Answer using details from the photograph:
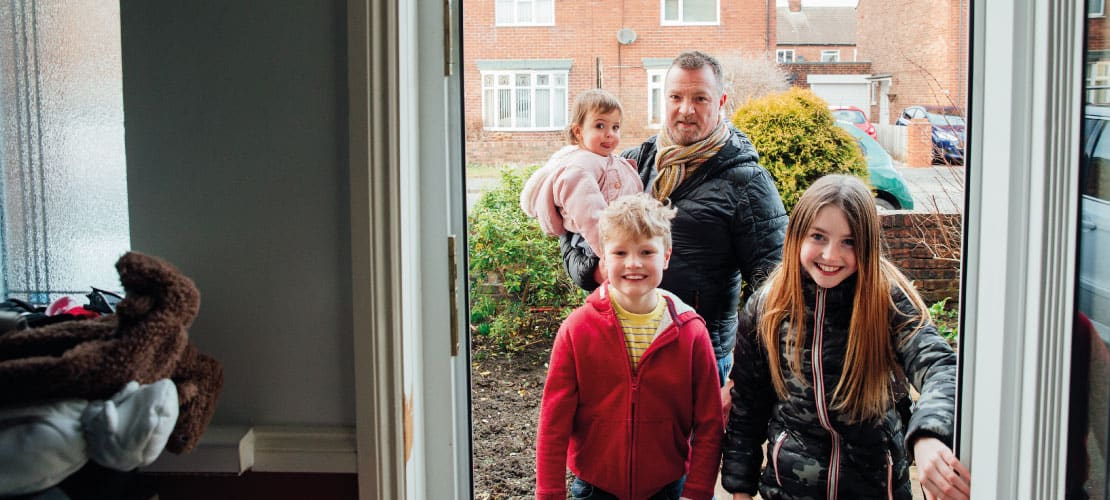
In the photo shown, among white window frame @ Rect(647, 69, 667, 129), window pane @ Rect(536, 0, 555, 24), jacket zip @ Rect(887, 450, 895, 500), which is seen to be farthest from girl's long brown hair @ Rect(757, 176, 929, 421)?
window pane @ Rect(536, 0, 555, 24)

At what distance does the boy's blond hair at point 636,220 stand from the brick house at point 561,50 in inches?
34.8

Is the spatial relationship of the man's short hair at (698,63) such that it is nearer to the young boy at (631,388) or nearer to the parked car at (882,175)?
the young boy at (631,388)

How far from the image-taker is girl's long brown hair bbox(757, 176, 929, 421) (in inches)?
64.8

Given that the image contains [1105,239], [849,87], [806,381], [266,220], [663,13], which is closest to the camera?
[1105,239]

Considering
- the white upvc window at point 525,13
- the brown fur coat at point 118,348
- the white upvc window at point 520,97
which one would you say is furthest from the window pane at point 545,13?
the brown fur coat at point 118,348

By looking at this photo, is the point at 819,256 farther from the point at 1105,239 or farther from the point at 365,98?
the point at 365,98

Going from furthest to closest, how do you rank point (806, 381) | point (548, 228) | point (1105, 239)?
point (548, 228) < point (806, 381) < point (1105, 239)

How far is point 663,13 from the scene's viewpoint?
2754 mm

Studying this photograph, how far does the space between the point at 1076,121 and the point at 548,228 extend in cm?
126

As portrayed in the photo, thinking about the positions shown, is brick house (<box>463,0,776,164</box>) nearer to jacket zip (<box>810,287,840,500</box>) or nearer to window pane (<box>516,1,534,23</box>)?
window pane (<box>516,1,534,23</box>)

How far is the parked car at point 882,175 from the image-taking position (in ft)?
8.11

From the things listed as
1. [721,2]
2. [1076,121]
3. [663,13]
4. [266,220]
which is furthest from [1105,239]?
[663,13]

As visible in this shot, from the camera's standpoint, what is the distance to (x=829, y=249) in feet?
5.55

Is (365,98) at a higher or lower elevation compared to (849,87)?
lower
